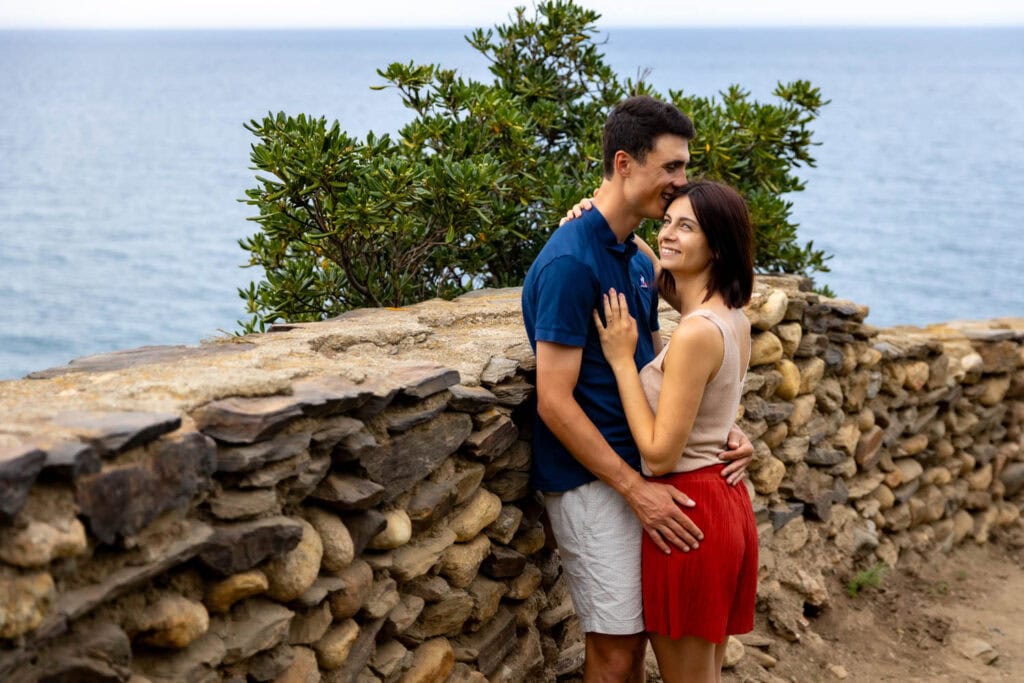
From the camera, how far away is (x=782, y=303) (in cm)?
630

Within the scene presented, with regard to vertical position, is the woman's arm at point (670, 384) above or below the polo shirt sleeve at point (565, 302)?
below

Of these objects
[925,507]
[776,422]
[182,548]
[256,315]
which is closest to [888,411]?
[925,507]

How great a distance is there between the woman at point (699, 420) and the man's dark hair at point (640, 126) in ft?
0.66

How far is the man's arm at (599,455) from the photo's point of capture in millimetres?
3770

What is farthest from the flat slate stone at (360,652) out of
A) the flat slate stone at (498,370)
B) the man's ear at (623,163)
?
the man's ear at (623,163)

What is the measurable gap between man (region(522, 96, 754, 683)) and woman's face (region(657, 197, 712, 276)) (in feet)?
0.46

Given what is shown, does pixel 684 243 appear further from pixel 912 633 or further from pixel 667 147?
pixel 912 633

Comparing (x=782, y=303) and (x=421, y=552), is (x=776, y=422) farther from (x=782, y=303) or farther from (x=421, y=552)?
(x=421, y=552)

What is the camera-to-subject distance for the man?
3.78 meters

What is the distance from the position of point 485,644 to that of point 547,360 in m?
1.14

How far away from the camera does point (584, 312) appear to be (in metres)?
3.79

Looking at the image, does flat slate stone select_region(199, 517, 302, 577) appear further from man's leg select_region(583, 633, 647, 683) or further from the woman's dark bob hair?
the woman's dark bob hair

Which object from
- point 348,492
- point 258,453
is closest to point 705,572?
point 348,492

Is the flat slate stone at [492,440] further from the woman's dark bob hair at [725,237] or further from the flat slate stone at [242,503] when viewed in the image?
the flat slate stone at [242,503]
